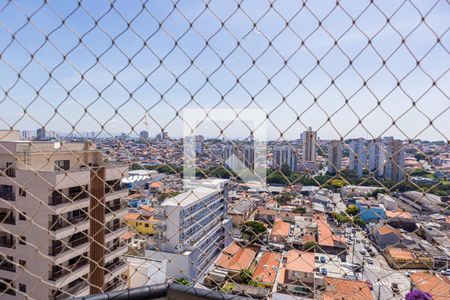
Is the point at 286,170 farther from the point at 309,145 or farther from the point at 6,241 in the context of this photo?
the point at 6,241

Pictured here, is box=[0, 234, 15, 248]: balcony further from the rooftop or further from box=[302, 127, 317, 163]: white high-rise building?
box=[302, 127, 317, 163]: white high-rise building

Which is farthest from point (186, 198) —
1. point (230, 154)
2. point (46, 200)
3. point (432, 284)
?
Result: point (46, 200)

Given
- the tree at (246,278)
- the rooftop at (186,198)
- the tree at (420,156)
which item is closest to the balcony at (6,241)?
the rooftop at (186,198)

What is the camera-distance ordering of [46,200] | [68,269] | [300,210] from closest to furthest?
1. [300,210]
2. [68,269]
3. [46,200]

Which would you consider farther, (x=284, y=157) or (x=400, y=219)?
(x=284, y=157)

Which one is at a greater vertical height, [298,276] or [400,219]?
[400,219]

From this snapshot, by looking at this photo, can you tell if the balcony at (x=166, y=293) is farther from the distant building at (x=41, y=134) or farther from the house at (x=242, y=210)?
the distant building at (x=41, y=134)

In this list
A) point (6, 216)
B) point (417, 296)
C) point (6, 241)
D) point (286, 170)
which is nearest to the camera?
point (417, 296)
